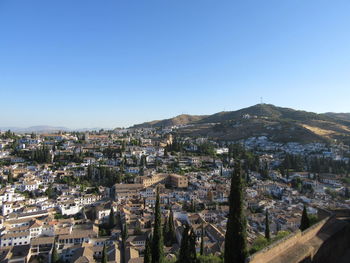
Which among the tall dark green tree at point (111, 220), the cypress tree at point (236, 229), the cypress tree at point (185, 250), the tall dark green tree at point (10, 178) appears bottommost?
the tall dark green tree at point (111, 220)

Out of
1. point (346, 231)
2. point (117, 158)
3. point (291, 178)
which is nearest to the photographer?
point (346, 231)

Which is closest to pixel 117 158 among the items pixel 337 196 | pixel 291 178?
pixel 291 178

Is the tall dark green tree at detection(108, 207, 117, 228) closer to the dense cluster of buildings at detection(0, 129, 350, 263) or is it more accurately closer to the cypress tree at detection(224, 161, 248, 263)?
the dense cluster of buildings at detection(0, 129, 350, 263)

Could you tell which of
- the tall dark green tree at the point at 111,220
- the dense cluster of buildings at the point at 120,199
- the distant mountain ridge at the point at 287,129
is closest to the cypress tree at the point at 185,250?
the dense cluster of buildings at the point at 120,199

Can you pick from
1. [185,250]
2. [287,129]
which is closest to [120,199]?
[185,250]

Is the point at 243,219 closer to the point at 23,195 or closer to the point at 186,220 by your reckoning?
the point at 186,220

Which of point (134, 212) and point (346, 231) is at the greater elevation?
point (346, 231)

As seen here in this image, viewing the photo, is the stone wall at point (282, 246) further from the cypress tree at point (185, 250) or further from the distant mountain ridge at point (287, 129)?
the distant mountain ridge at point (287, 129)

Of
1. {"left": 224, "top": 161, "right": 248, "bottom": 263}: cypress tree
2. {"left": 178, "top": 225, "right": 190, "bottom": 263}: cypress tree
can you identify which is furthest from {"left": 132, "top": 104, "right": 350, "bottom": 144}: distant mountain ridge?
{"left": 224, "top": 161, "right": 248, "bottom": 263}: cypress tree
